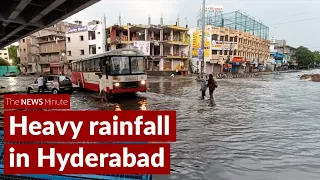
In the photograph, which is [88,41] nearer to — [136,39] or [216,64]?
[136,39]

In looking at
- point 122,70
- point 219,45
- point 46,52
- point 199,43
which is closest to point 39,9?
point 122,70

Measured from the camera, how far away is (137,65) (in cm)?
1623

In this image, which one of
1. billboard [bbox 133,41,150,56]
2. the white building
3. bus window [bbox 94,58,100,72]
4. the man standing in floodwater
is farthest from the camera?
the white building

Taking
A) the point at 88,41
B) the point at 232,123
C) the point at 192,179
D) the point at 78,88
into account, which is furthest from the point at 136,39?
the point at 192,179

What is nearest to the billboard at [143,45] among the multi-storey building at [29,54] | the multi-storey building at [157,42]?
the multi-storey building at [157,42]

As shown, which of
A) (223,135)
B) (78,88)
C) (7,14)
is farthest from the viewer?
(78,88)

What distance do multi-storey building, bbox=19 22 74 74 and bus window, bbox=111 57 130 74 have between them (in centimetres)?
4757

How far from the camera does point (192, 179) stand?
4871 millimetres

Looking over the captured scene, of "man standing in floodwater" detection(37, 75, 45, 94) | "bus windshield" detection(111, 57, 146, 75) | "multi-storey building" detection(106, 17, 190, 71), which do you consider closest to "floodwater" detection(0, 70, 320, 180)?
"bus windshield" detection(111, 57, 146, 75)

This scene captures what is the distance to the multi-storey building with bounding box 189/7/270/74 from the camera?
5606 centimetres

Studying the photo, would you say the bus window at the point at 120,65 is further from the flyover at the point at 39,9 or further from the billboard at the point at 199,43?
the billboard at the point at 199,43

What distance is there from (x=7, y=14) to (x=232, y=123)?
1389 centimetres

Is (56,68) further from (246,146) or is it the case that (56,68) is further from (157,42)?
(246,146)

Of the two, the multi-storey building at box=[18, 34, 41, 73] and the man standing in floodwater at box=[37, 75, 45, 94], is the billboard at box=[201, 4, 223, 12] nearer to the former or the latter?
the multi-storey building at box=[18, 34, 41, 73]
